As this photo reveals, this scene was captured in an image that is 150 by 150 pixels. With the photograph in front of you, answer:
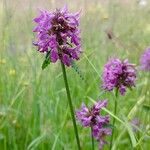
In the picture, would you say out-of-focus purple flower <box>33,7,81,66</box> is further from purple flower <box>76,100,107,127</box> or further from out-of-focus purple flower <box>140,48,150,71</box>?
out-of-focus purple flower <box>140,48,150,71</box>

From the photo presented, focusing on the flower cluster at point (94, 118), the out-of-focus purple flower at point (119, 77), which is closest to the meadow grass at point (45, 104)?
the out-of-focus purple flower at point (119, 77)

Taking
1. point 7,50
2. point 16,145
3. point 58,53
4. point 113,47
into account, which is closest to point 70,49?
point 58,53

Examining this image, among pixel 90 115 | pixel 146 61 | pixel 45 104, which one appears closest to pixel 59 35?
pixel 90 115

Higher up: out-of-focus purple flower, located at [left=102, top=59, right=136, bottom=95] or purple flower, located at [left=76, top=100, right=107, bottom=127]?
out-of-focus purple flower, located at [left=102, top=59, right=136, bottom=95]

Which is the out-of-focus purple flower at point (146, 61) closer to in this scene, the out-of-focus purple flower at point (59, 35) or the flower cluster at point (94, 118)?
the flower cluster at point (94, 118)

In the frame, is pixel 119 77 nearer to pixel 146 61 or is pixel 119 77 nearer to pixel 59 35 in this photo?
pixel 59 35

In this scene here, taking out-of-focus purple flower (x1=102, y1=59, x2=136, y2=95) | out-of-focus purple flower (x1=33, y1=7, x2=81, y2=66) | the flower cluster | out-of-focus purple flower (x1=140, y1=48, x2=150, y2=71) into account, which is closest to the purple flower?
the flower cluster
